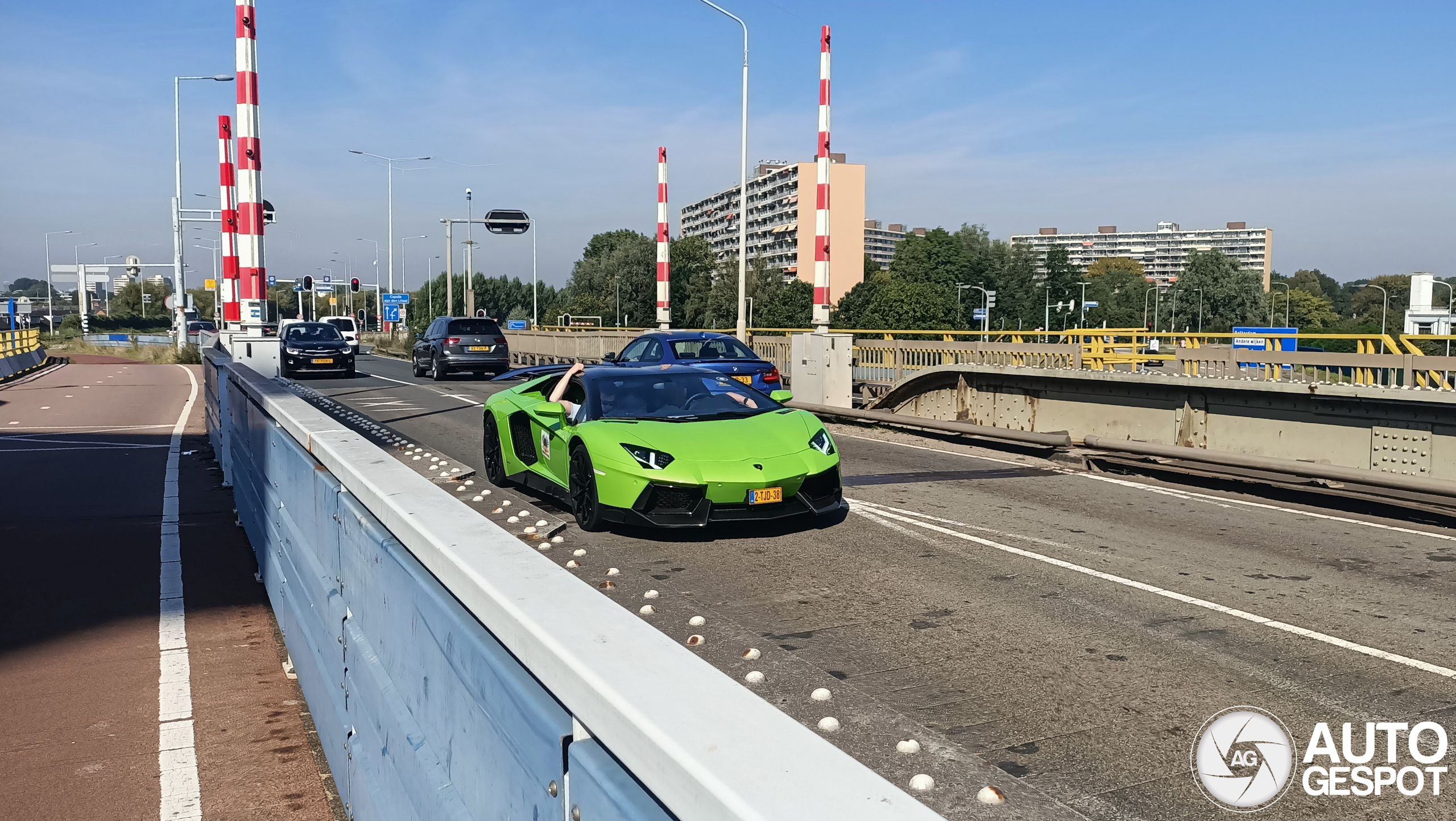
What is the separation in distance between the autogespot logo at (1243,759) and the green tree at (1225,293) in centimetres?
12444

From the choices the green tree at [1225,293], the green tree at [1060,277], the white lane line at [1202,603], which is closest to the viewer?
the white lane line at [1202,603]

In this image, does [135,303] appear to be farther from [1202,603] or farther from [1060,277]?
[1202,603]

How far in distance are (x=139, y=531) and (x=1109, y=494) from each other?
918cm

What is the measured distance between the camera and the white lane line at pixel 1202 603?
5.59 meters

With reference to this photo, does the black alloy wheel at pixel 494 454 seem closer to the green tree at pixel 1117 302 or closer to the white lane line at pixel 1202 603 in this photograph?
the white lane line at pixel 1202 603

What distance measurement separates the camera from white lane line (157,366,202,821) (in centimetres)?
470

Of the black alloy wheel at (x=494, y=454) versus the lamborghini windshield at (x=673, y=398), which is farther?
the black alloy wheel at (x=494, y=454)

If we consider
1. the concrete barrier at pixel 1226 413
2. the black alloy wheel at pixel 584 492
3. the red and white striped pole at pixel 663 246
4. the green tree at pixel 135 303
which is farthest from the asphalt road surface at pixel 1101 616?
the green tree at pixel 135 303

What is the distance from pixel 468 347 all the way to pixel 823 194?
1563 centimetres

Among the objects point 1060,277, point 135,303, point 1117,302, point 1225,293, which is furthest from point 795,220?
point 135,303

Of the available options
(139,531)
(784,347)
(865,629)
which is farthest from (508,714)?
(784,347)

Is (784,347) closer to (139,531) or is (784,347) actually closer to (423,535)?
(139,531)

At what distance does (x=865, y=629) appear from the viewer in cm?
620

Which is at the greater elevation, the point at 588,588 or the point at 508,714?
the point at 588,588
